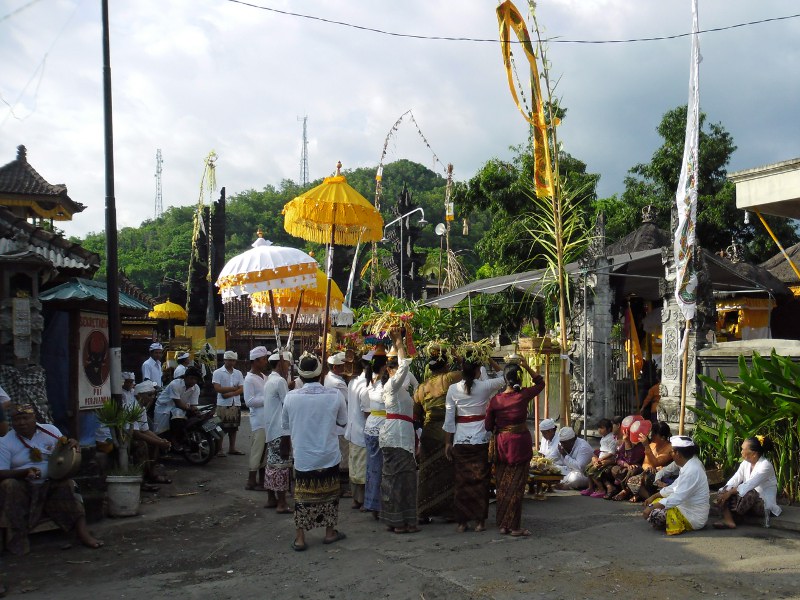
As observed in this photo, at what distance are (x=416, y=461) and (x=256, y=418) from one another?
2464mm

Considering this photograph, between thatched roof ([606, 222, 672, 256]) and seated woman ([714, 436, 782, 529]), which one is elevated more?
thatched roof ([606, 222, 672, 256])

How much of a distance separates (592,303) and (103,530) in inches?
333

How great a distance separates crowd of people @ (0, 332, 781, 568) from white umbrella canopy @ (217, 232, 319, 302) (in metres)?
1.91

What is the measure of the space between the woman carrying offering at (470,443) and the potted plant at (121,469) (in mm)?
3470

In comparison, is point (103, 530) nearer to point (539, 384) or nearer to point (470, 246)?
point (539, 384)

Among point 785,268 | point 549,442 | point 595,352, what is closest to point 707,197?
point 785,268

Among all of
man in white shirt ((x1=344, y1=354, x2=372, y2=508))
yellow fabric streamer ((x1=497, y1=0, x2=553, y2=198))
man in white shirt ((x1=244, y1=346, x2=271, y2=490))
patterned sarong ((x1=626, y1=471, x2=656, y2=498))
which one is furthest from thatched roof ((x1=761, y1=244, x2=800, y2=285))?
man in white shirt ((x1=344, y1=354, x2=372, y2=508))

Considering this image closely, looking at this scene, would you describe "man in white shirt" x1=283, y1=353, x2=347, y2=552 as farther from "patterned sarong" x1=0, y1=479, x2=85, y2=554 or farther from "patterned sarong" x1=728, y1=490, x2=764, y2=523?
"patterned sarong" x1=728, y1=490, x2=764, y2=523

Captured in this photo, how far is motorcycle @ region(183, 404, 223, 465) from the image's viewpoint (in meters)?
11.2

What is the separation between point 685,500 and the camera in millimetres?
6863

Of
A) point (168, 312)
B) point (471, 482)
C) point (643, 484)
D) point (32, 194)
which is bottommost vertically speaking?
point (643, 484)

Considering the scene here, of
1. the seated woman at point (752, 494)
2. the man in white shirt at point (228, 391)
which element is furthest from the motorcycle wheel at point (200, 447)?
the seated woman at point (752, 494)

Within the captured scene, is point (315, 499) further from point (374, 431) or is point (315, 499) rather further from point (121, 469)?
point (121, 469)

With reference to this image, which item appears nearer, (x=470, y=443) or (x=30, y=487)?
(x=30, y=487)
